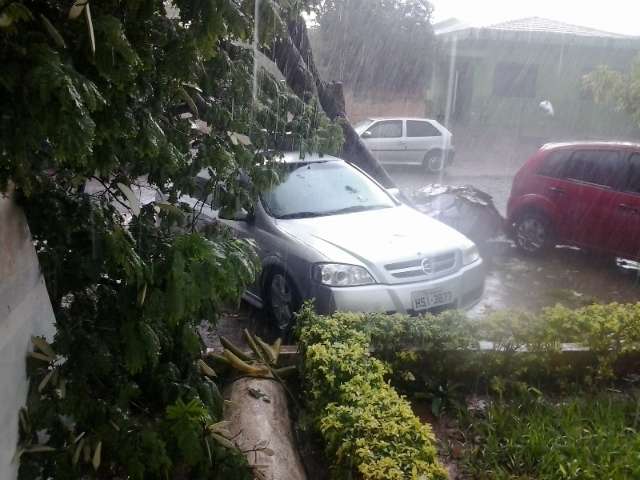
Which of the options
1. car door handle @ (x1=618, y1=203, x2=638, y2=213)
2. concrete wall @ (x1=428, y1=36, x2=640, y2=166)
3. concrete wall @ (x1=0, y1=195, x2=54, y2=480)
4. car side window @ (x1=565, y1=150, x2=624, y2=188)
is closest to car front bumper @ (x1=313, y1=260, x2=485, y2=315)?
concrete wall @ (x1=0, y1=195, x2=54, y2=480)

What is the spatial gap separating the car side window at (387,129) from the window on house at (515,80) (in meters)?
7.59

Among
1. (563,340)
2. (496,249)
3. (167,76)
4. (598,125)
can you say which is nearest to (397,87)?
(598,125)

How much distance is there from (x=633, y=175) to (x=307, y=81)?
13.1 feet

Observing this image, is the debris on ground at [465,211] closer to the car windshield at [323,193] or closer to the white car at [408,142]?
the car windshield at [323,193]

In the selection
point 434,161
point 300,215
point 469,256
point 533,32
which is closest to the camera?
point 469,256

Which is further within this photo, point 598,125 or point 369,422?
point 598,125

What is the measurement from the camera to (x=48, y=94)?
5.00ft

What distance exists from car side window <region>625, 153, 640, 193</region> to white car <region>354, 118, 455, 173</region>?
924 cm

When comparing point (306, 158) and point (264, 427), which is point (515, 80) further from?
point (264, 427)

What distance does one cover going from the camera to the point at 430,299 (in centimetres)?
493

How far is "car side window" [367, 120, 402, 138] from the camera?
1616 centimetres

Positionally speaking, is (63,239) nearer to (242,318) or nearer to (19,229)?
(19,229)

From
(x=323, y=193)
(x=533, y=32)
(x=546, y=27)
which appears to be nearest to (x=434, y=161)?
(x=533, y=32)

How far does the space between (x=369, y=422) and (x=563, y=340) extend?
180 centimetres
